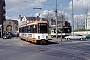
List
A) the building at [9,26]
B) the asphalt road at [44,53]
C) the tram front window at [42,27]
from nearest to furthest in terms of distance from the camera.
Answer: the asphalt road at [44,53]
the tram front window at [42,27]
the building at [9,26]

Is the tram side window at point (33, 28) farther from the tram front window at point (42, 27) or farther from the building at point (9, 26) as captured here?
the building at point (9, 26)

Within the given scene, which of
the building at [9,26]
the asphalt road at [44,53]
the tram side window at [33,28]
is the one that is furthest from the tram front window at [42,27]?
the building at [9,26]

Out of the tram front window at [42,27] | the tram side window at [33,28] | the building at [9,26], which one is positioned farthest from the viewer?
the building at [9,26]

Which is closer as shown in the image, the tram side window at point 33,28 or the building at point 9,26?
the tram side window at point 33,28

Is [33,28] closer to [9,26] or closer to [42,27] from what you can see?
[42,27]

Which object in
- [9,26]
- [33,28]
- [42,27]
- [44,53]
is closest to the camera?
[44,53]

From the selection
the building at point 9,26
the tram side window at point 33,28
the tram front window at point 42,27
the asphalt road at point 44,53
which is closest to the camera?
the asphalt road at point 44,53

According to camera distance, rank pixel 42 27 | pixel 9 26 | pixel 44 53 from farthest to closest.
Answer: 1. pixel 9 26
2. pixel 42 27
3. pixel 44 53

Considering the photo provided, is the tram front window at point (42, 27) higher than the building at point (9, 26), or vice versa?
the building at point (9, 26)

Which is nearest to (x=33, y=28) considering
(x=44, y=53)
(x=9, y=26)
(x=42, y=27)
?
(x=42, y=27)

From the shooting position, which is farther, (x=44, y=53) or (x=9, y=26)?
(x=9, y=26)

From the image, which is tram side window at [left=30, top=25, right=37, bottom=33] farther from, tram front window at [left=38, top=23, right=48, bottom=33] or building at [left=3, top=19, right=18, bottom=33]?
building at [left=3, top=19, right=18, bottom=33]

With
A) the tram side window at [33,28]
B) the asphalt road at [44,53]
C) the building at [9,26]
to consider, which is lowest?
the asphalt road at [44,53]

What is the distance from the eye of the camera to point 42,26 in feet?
126
